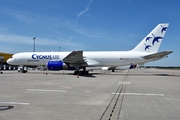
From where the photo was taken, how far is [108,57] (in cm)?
2819

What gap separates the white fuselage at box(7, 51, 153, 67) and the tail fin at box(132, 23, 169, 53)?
1087 mm

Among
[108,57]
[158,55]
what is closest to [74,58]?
[108,57]

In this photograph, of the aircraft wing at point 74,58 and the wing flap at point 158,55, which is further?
the aircraft wing at point 74,58

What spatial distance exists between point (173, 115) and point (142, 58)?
73.7 feet

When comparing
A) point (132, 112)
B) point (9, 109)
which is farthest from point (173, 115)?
point (9, 109)

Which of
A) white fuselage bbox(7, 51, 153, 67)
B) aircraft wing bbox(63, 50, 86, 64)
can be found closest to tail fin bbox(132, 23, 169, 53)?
white fuselage bbox(7, 51, 153, 67)

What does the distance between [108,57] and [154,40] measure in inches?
286

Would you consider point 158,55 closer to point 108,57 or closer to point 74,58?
point 108,57

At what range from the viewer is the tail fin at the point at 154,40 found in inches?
1035

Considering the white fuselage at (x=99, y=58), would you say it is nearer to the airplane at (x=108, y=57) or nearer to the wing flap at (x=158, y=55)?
the airplane at (x=108, y=57)

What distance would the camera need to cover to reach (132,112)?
18.6ft

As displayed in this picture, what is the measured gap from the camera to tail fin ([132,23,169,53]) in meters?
26.3

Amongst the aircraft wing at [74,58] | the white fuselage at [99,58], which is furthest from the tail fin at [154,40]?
the aircraft wing at [74,58]

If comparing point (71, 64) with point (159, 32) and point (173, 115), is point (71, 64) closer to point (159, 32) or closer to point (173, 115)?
point (159, 32)
